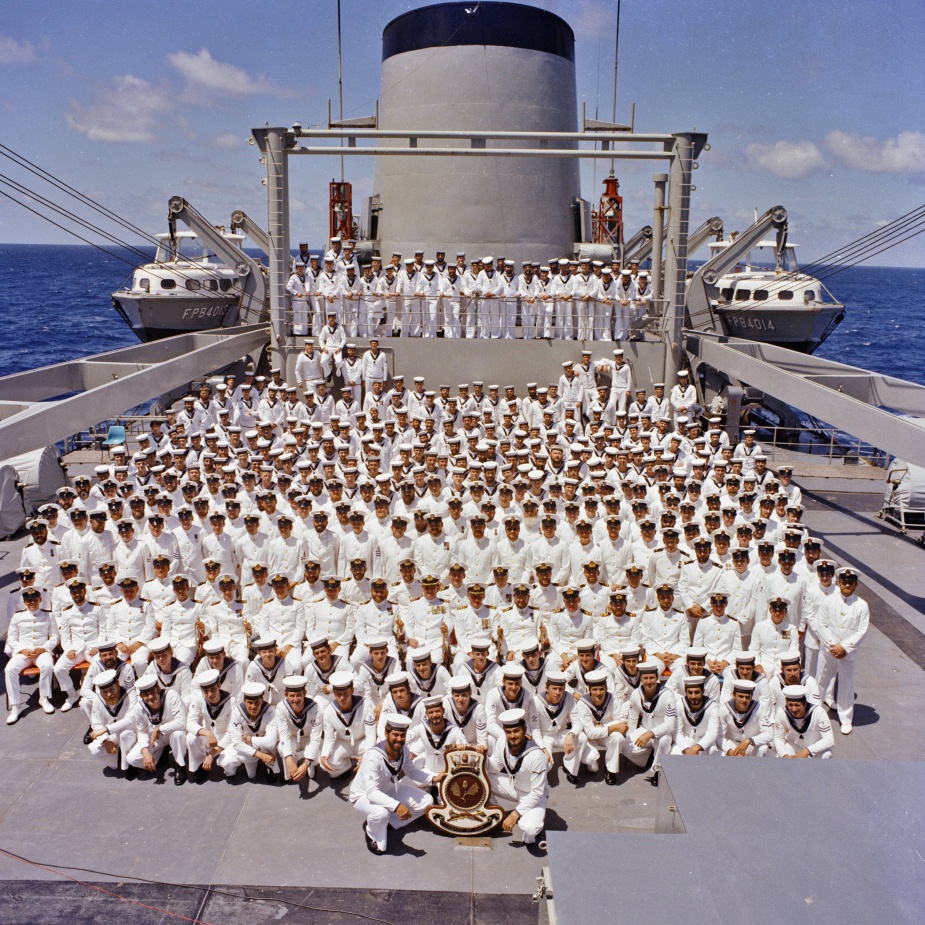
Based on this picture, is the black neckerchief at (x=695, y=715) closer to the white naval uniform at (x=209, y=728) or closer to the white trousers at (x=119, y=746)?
the white naval uniform at (x=209, y=728)

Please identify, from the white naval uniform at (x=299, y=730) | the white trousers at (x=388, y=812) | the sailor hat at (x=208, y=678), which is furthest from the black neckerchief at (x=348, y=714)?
the sailor hat at (x=208, y=678)

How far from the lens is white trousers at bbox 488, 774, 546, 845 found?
218 inches

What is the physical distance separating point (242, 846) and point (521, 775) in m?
1.87

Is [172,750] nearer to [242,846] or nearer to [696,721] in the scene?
[242,846]

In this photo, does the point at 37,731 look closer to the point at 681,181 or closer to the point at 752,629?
the point at 752,629

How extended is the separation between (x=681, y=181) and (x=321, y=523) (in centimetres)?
827

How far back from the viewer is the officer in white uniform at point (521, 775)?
220 inches

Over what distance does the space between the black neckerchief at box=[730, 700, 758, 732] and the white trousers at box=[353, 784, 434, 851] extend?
7.56 feet

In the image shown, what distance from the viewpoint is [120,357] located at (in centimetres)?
1338

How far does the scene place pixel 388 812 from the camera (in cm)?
555

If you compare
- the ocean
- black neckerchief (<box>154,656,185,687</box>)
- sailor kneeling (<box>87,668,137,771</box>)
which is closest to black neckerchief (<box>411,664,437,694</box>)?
black neckerchief (<box>154,656,185,687</box>)

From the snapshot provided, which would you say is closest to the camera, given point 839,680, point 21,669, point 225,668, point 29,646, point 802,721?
point 802,721

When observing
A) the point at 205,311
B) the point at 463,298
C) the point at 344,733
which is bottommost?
the point at 344,733

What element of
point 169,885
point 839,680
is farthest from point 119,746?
point 839,680
